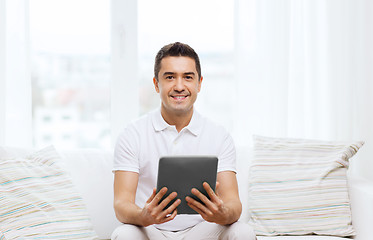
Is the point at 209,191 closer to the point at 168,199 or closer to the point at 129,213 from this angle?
the point at 168,199

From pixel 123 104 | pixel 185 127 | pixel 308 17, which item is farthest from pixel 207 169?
pixel 308 17

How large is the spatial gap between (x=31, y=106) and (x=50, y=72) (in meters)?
0.29

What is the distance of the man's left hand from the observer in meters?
1.62

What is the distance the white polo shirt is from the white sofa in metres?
0.34

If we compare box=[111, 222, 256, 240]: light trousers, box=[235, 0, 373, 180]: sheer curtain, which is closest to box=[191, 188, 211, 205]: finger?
box=[111, 222, 256, 240]: light trousers

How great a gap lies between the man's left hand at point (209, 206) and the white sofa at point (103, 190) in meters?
0.56

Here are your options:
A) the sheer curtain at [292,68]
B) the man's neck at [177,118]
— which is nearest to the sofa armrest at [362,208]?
the sheer curtain at [292,68]

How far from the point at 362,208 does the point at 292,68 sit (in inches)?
44.3

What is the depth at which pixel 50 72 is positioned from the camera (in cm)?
303

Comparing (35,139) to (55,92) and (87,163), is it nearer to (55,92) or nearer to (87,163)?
(55,92)

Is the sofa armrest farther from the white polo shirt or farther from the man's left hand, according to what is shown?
the man's left hand

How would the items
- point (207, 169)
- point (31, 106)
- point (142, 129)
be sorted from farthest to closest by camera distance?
point (31, 106) < point (142, 129) < point (207, 169)

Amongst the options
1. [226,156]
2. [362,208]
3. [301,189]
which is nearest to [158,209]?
[226,156]

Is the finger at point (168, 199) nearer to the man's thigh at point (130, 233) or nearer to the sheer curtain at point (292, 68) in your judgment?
the man's thigh at point (130, 233)
